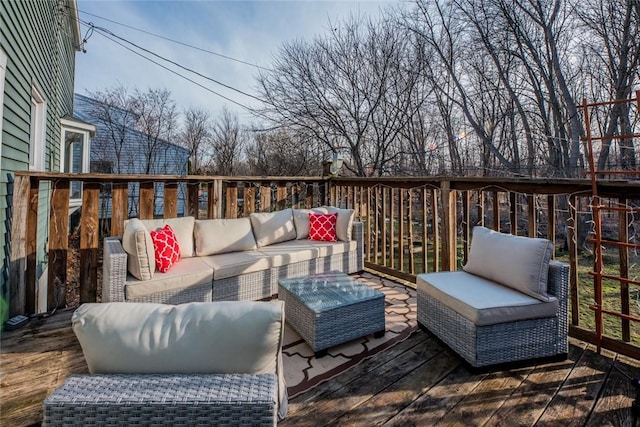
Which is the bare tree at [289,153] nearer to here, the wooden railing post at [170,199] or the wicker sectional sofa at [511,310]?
the wooden railing post at [170,199]

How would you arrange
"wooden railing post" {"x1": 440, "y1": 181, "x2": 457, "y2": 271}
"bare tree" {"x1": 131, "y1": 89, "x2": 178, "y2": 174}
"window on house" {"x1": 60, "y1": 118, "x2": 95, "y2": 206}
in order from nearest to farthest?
"wooden railing post" {"x1": 440, "y1": 181, "x2": 457, "y2": 271}
"window on house" {"x1": 60, "y1": 118, "x2": 95, "y2": 206}
"bare tree" {"x1": 131, "y1": 89, "x2": 178, "y2": 174}

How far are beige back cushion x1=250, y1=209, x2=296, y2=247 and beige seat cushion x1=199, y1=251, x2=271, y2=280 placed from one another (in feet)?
1.25

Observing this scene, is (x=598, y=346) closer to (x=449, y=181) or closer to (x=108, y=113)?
(x=449, y=181)

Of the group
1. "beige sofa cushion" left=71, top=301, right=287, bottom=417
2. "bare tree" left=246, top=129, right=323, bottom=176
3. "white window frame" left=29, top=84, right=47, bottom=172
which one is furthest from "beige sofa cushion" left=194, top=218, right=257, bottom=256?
"bare tree" left=246, top=129, right=323, bottom=176

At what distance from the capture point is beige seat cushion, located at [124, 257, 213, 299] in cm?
257

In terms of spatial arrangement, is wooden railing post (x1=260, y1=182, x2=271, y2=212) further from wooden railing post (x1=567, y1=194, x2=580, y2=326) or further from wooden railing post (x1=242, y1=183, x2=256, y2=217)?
wooden railing post (x1=567, y1=194, x2=580, y2=326)

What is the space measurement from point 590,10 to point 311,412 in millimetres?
8621

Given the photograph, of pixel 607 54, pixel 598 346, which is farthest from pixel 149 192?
pixel 607 54

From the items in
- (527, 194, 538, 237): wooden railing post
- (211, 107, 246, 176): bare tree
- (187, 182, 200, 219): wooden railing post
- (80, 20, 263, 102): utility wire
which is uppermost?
(80, 20, 263, 102): utility wire

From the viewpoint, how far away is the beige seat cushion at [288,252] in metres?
3.38

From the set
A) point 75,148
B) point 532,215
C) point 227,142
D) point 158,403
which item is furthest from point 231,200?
point 227,142

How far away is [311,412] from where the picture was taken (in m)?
1.71

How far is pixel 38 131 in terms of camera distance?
480 cm

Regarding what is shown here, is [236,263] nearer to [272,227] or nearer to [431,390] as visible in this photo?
[272,227]
